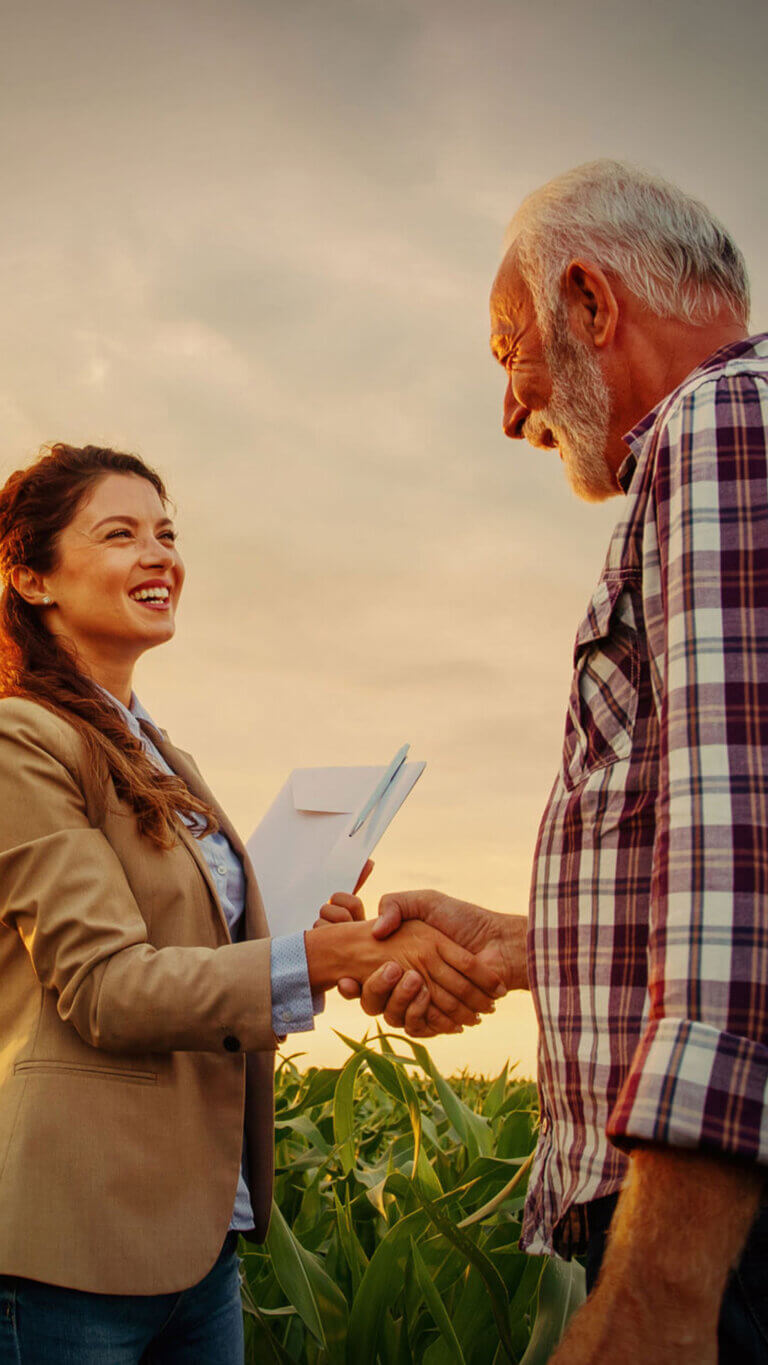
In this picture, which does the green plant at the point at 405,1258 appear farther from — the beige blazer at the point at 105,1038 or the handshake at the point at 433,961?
the beige blazer at the point at 105,1038

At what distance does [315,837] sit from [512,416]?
934mm

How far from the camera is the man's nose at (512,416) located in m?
1.85

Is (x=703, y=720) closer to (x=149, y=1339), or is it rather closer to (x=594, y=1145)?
(x=594, y=1145)

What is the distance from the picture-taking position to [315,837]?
2252 mm

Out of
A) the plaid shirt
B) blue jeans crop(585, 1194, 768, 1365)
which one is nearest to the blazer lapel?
the plaid shirt

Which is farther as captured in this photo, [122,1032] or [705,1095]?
[122,1032]

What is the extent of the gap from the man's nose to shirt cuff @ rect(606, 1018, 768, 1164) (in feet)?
3.93

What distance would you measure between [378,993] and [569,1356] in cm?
130

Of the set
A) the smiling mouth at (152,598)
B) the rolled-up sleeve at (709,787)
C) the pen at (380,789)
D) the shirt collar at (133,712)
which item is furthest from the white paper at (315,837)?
the rolled-up sleeve at (709,787)

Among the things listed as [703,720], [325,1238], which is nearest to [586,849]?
[703,720]

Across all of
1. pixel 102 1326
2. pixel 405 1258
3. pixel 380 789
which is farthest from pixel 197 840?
pixel 405 1258

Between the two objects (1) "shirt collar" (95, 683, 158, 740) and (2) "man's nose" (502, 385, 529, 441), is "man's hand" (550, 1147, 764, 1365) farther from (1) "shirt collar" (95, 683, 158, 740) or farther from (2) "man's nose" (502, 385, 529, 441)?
(1) "shirt collar" (95, 683, 158, 740)

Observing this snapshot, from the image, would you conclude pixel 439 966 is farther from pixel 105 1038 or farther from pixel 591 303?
pixel 591 303

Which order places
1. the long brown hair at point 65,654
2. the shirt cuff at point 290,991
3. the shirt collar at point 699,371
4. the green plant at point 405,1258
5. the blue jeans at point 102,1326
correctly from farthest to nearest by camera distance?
the green plant at point 405,1258
the long brown hair at point 65,654
the shirt cuff at point 290,991
the blue jeans at point 102,1326
the shirt collar at point 699,371
